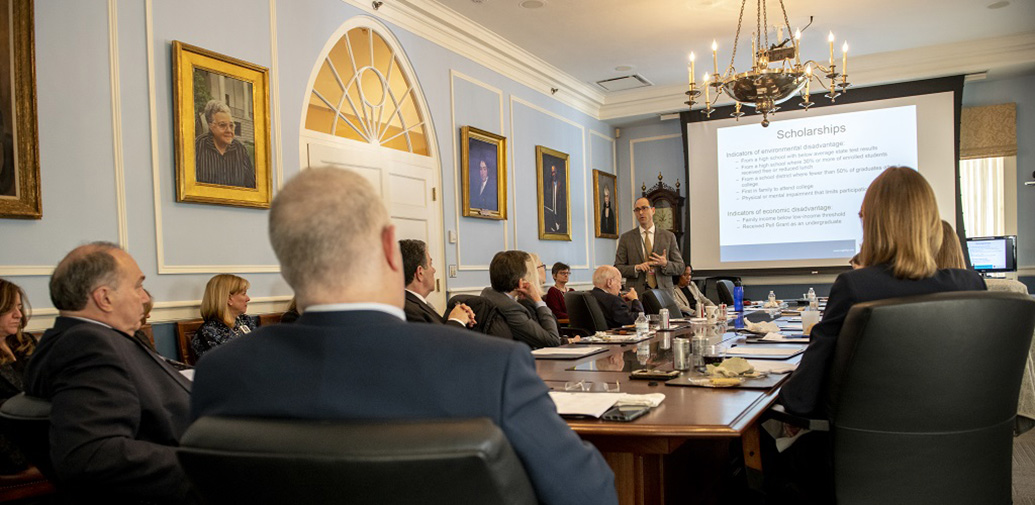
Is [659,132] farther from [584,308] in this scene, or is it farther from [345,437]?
[345,437]

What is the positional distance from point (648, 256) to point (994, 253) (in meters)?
3.73

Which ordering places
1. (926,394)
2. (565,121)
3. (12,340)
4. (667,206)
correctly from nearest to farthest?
(926,394), (12,340), (565,121), (667,206)

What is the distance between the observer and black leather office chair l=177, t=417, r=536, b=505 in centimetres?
83

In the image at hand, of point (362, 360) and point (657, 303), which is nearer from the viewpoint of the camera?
point (362, 360)

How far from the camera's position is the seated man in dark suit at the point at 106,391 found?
155 centimetres

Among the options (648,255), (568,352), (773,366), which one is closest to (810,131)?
(648,255)

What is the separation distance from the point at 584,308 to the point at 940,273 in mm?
3200

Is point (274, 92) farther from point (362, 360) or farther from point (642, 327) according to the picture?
point (362, 360)

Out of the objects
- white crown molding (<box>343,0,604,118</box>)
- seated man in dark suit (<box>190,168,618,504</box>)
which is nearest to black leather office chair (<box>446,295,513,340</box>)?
seated man in dark suit (<box>190,168,618,504</box>)

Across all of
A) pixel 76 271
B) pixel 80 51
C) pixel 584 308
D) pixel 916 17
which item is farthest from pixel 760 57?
pixel 76 271

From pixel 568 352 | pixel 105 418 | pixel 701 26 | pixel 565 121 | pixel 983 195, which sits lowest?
pixel 568 352

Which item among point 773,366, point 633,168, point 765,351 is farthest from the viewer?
point 633,168

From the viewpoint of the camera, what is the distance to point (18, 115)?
3303mm

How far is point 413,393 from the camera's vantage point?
0.95m
